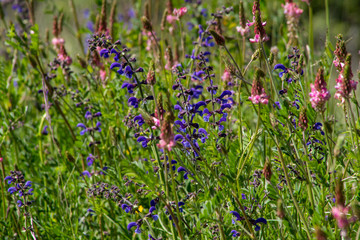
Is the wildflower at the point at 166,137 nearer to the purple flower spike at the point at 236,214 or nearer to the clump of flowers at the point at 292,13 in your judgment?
the purple flower spike at the point at 236,214

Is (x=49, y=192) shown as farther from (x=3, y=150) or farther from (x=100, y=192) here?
(x=100, y=192)

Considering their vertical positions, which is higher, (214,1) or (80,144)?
(214,1)

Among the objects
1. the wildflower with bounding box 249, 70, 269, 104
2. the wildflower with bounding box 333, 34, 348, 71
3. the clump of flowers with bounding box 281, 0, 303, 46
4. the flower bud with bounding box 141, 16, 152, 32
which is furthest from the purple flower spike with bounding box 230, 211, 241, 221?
the clump of flowers with bounding box 281, 0, 303, 46

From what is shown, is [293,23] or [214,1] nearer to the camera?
[293,23]

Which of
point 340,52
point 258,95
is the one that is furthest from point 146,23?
point 340,52

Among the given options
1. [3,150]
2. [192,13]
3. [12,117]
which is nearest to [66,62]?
[12,117]

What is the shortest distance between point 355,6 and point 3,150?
759 centimetres

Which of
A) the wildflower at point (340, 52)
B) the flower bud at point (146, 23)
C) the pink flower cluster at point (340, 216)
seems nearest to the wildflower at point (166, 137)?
the pink flower cluster at point (340, 216)

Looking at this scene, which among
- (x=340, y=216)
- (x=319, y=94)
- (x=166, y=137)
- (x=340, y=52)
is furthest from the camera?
(x=340, y=52)

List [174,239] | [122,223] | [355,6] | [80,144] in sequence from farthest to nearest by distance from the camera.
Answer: [355,6]
[80,144]
[122,223]
[174,239]

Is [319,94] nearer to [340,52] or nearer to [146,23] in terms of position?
[340,52]

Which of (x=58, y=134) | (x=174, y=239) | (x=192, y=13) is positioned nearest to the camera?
(x=174, y=239)

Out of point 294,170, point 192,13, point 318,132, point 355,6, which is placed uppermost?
point 355,6

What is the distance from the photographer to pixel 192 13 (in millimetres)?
3928
